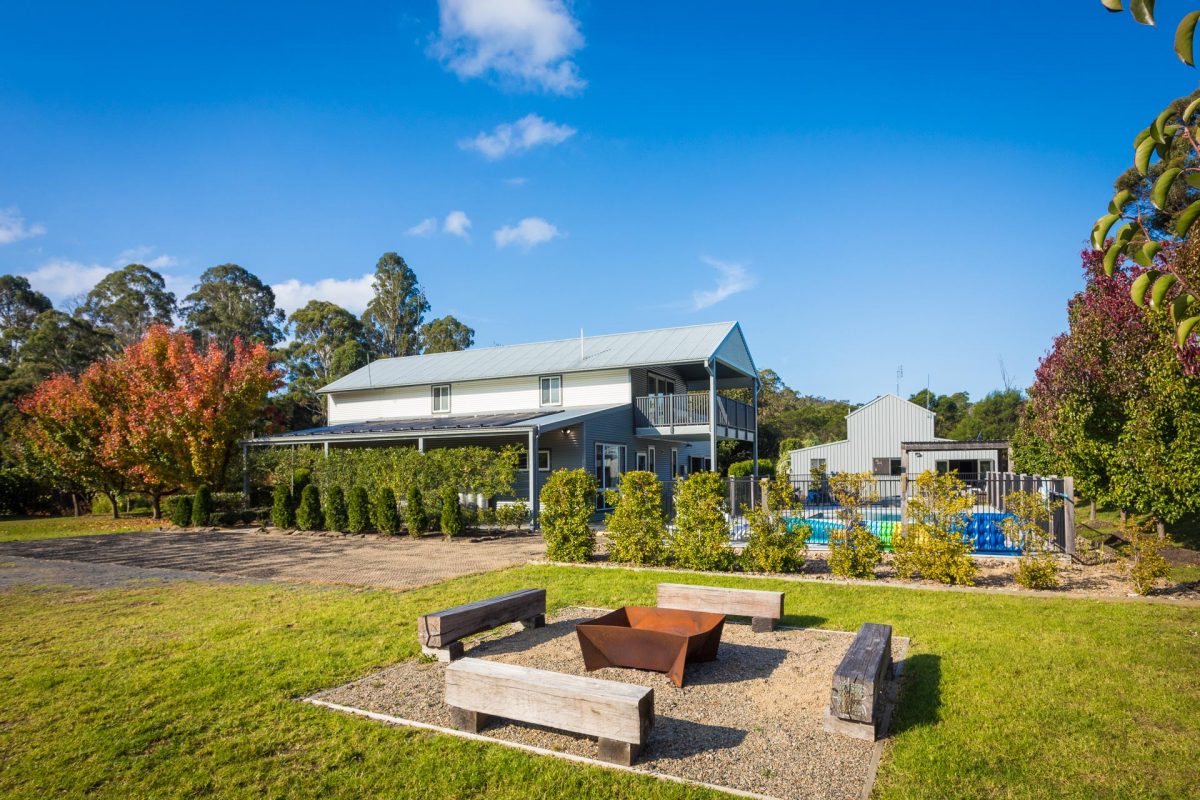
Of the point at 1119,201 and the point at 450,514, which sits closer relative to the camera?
the point at 1119,201

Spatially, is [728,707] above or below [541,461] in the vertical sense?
below

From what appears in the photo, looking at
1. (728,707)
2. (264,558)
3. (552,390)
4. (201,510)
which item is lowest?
(264,558)

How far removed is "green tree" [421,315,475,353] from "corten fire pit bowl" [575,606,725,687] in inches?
2011

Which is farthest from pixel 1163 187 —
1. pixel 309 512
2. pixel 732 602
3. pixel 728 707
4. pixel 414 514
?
pixel 309 512

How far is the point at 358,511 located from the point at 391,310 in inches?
1576

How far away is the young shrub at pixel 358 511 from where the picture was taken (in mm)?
18344

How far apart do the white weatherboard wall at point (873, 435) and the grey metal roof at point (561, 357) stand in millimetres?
7953

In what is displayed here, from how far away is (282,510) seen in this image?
19.7m

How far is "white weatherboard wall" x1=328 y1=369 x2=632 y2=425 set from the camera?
25.1 meters

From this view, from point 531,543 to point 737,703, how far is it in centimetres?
1112

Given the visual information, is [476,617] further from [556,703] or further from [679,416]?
[679,416]

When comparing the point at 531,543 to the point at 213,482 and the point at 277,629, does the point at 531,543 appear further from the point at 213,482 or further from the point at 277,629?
the point at 213,482

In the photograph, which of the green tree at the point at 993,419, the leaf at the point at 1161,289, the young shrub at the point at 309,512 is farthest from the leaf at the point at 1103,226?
the green tree at the point at 993,419

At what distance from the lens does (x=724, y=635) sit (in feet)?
24.5
